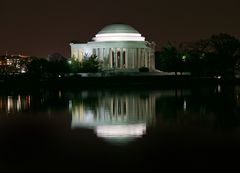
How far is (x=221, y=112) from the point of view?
26438 millimetres

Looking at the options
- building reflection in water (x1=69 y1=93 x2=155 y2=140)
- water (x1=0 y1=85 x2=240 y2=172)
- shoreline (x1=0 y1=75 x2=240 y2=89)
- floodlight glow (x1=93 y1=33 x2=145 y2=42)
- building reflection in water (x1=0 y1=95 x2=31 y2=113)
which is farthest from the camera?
floodlight glow (x1=93 y1=33 x2=145 y2=42)

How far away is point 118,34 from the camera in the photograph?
119 meters

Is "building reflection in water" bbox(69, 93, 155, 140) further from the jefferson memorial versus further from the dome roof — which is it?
the dome roof

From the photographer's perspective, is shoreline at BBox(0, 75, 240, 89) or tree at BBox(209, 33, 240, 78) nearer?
shoreline at BBox(0, 75, 240, 89)

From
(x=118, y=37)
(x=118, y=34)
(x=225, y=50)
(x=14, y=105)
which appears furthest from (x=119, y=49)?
(x=14, y=105)

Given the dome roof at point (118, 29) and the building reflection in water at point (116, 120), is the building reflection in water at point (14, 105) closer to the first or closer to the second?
the building reflection in water at point (116, 120)

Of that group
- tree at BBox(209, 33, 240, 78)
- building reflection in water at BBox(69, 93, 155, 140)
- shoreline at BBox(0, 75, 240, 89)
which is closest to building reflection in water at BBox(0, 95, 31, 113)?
building reflection in water at BBox(69, 93, 155, 140)

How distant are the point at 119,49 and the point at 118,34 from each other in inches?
153

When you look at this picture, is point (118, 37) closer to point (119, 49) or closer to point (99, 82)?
point (119, 49)

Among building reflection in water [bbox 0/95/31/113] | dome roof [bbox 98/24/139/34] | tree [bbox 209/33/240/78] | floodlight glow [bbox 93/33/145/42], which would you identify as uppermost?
dome roof [bbox 98/24/139/34]

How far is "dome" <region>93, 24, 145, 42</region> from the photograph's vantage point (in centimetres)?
11875

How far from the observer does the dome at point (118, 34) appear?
11875 centimetres

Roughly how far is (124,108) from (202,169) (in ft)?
58.9

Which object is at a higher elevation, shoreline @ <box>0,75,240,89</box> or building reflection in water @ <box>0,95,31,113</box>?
shoreline @ <box>0,75,240,89</box>
